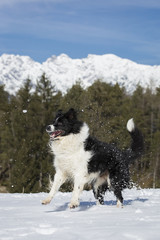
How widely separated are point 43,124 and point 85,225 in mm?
30515

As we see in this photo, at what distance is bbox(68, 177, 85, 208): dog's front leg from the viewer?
5.79 meters

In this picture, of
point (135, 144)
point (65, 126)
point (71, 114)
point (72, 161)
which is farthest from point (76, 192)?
point (135, 144)

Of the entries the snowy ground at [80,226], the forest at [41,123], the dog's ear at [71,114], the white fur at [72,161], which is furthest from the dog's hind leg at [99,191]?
the forest at [41,123]

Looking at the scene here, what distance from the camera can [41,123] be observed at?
113 feet

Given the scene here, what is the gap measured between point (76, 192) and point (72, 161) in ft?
1.90

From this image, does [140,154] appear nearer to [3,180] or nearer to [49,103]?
[49,103]

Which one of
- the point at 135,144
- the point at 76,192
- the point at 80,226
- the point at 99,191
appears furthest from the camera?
the point at 135,144

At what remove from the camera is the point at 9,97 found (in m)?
42.4

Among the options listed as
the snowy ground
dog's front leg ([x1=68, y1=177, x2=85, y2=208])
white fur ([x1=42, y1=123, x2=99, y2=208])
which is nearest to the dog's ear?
white fur ([x1=42, y1=123, x2=99, y2=208])

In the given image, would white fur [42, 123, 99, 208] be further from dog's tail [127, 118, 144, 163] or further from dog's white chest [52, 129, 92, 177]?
dog's tail [127, 118, 144, 163]

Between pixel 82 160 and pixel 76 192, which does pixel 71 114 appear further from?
pixel 76 192

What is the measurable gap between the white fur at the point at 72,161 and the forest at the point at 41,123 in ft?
69.2

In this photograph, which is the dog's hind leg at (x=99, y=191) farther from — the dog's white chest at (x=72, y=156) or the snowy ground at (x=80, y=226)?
the snowy ground at (x=80, y=226)

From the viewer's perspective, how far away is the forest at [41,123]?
2883 cm
